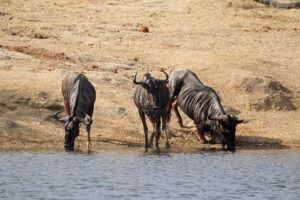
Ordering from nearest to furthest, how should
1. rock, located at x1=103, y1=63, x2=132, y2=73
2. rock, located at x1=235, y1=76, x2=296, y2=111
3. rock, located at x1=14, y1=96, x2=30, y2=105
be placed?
rock, located at x1=14, y1=96, x2=30, y2=105, rock, located at x1=235, y1=76, x2=296, y2=111, rock, located at x1=103, y1=63, x2=132, y2=73

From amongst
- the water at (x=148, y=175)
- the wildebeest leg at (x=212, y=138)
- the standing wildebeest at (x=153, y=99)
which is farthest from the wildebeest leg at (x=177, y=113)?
the water at (x=148, y=175)

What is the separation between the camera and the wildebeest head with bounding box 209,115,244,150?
1750 cm

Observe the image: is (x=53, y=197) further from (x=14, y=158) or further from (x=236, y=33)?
(x=236, y=33)

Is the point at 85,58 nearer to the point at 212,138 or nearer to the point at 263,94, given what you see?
the point at 263,94

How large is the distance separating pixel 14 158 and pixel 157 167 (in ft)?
9.63

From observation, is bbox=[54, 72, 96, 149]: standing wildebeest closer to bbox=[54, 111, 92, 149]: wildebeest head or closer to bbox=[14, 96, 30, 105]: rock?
bbox=[54, 111, 92, 149]: wildebeest head

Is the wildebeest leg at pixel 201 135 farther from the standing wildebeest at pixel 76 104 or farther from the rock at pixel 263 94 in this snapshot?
the rock at pixel 263 94

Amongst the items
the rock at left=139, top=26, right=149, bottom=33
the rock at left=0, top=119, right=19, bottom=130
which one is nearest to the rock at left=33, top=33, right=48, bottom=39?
the rock at left=139, top=26, right=149, bottom=33

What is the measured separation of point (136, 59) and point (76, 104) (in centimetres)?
879

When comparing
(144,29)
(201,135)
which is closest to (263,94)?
(201,135)

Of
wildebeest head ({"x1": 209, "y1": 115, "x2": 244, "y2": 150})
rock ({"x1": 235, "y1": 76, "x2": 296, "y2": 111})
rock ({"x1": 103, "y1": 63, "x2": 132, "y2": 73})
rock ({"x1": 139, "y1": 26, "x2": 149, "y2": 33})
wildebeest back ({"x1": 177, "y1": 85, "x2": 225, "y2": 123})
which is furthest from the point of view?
rock ({"x1": 139, "y1": 26, "x2": 149, "y2": 33})

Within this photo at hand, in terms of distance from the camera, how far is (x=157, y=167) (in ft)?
45.7

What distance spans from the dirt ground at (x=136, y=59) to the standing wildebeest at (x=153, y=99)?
2.90 feet

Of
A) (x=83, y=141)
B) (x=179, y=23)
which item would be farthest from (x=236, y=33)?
(x=83, y=141)
